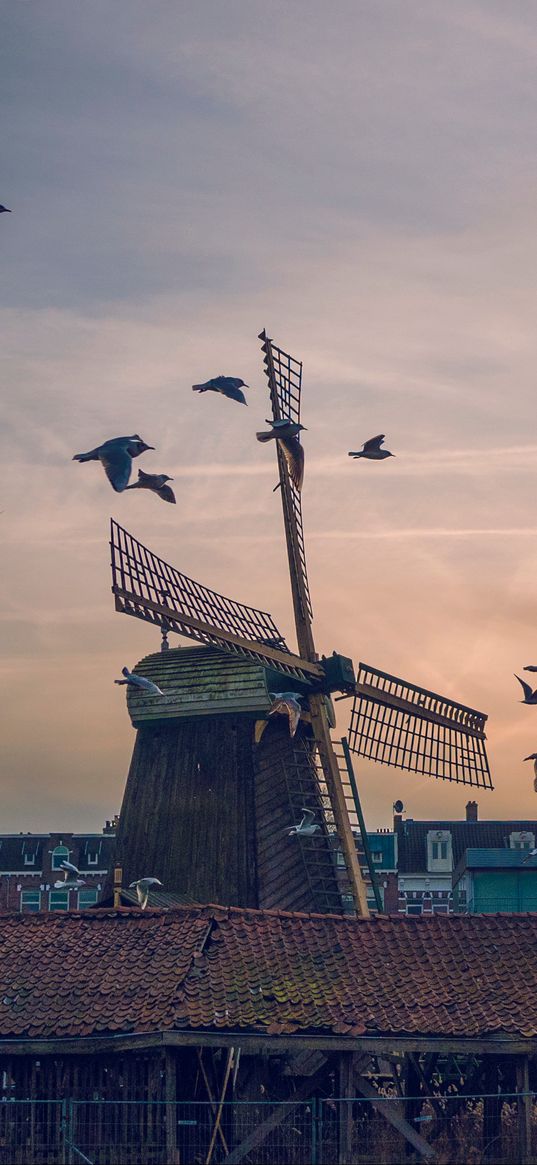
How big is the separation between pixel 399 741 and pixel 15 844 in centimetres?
4049

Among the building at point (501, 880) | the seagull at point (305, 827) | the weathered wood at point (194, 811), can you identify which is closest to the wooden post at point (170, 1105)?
the weathered wood at point (194, 811)

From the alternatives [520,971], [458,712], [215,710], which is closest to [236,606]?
[215,710]

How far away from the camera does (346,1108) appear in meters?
25.8

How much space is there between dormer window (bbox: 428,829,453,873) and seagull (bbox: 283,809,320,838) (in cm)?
3917

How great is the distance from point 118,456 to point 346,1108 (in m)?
10.4

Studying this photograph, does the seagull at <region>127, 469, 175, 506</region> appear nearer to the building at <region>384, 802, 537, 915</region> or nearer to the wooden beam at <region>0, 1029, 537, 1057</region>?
the wooden beam at <region>0, 1029, 537, 1057</region>

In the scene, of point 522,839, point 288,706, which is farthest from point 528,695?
point 522,839

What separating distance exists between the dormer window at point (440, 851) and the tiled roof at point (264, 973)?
152 feet

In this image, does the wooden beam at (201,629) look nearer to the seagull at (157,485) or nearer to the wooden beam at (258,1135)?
the seagull at (157,485)

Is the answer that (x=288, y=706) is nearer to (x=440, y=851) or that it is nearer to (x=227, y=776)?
(x=227, y=776)

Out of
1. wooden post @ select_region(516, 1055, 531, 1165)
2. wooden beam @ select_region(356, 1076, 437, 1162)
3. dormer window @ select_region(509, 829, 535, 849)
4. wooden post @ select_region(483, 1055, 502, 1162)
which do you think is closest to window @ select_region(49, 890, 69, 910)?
dormer window @ select_region(509, 829, 535, 849)

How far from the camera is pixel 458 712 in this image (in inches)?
1732

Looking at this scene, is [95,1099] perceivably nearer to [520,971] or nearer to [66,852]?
[520,971]

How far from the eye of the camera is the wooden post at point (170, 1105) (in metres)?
25.3
